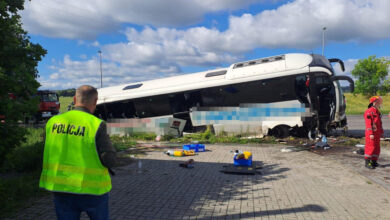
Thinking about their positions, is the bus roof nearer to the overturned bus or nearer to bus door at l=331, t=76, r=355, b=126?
the overturned bus

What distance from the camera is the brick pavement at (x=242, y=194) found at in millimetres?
4250

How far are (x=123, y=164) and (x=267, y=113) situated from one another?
20.4ft

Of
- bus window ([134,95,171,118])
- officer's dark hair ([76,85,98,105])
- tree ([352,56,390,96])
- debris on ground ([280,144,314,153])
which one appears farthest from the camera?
tree ([352,56,390,96])

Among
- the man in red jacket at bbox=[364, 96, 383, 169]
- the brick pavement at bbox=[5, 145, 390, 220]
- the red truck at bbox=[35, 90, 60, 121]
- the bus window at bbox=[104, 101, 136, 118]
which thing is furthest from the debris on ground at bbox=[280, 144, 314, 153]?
the red truck at bbox=[35, 90, 60, 121]

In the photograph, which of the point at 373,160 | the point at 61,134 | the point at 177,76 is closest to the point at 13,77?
the point at 61,134

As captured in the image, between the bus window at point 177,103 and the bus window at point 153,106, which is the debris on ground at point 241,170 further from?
the bus window at point 153,106

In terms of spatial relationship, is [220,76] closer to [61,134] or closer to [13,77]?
[13,77]

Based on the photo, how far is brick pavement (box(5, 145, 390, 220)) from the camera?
4.25 meters

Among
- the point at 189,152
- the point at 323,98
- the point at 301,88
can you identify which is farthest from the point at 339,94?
the point at 189,152

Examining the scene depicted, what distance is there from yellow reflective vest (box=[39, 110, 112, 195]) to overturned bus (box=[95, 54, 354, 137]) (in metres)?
9.73

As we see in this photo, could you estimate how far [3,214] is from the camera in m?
4.18

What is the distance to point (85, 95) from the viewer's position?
251 cm

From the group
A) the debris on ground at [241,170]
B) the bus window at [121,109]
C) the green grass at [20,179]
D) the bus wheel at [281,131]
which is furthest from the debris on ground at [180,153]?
the bus window at [121,109]

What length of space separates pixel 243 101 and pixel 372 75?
22.0 meters
